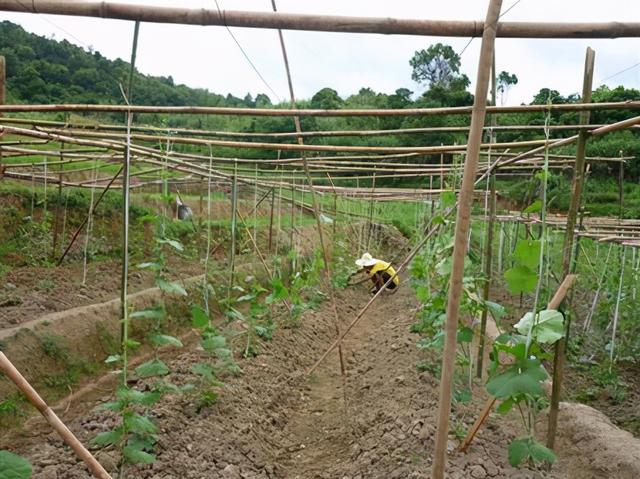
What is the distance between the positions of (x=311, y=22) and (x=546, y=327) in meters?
1.75

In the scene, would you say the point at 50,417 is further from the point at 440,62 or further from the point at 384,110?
the point at 440,62

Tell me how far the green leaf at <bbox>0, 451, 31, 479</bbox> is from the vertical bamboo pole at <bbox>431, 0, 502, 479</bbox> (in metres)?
1.37

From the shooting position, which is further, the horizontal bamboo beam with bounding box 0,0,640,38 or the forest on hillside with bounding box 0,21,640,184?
the forest on hillside with bounding box 0,21,640,184

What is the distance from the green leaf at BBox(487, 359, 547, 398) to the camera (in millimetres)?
2475

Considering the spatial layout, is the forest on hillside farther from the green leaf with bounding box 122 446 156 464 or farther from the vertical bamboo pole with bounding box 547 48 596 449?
the green leaf with bounding box 122 446 156 464

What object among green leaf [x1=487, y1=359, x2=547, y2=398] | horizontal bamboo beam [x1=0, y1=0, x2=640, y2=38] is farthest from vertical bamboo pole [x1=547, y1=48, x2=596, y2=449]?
horizontal bamboo beam [x1=0, y1=0, x2=640, y2=38]

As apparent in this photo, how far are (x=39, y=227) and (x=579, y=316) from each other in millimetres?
9424

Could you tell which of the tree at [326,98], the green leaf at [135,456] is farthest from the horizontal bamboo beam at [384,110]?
the green leaf at [135,456]

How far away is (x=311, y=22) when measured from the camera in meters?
2.31

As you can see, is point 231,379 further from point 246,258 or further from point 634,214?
point 634,214

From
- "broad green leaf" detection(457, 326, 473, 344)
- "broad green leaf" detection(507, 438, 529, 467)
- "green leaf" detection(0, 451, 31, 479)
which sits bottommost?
"broad green leaf" detection(507, 438, 529, 467)

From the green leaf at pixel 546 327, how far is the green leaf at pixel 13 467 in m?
2.10

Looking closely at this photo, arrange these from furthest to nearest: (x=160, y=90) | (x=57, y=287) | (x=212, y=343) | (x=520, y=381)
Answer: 1. (x=57, y=287)
2. (x=160, y=90)
3. (x=212, y=343)
4. (x=520, y=381)

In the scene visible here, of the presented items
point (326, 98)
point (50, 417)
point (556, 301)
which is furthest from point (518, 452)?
point (326, 98)
